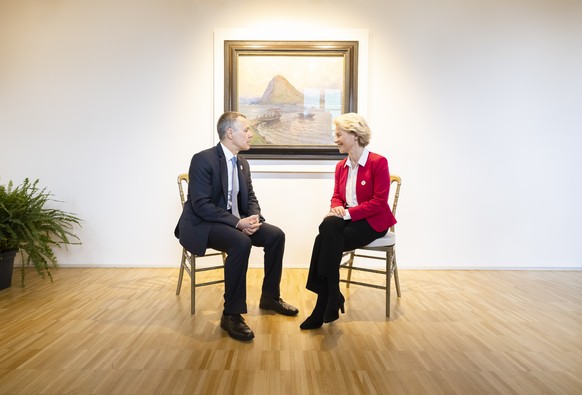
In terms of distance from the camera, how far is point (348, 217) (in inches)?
→ 103

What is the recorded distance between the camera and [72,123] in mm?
3852

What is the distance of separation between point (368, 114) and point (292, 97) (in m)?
0.75

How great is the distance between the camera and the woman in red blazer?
2422 mm

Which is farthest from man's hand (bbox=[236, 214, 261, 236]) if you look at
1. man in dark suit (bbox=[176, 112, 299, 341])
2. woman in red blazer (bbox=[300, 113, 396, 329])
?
woman in red blazer (bbox=[300, 113, 396, 329])

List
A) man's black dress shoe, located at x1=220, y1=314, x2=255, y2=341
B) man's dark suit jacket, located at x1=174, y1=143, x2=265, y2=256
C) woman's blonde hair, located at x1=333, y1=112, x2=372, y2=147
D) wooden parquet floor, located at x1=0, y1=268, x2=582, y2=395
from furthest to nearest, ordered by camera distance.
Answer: woman's blonde hair, located at x1=333, y1=112, x2=372, y2=147, man's dark suit jacket, located at x1=174, y1=143, x2=265, y2=256, man's black dress shoe, located at x1=220, y1=314, x2=255, y2=341, wooden parquet floor, located at x1=0, y1=268, x2=582, y2=395

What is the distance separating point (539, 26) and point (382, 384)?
3824mm

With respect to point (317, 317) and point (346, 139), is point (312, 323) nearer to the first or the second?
point (317, 317)

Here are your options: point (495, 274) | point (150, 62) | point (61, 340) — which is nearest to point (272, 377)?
point (61, 340)

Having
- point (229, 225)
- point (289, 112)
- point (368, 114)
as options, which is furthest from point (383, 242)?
point (289, 112)

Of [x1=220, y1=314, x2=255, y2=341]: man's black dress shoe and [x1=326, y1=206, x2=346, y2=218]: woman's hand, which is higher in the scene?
[x1=326, y1=206, x2=346, y2=218]: woman's hand

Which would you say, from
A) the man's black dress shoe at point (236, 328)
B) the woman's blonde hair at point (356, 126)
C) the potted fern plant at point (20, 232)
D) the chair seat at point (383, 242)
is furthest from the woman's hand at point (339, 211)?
the potted fern plant at point (20, 232)

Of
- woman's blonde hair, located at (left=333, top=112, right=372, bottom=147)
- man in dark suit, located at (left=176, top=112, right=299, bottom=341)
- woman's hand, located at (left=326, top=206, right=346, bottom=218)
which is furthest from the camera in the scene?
woman's blonde hair, located at (left=333, top=112, right=372, bottom=147)

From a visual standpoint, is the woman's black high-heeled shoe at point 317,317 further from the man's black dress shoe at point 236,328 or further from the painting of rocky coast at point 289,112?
the painting of rocky coast at point 289,112

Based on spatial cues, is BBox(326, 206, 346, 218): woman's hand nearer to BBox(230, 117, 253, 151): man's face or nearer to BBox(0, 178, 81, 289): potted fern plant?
BBox(230, 117, 253, 151): man's face
